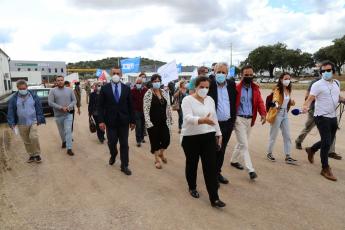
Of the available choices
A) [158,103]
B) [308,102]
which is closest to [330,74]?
[308,102]

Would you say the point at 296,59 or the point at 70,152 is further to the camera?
the point at 296,59

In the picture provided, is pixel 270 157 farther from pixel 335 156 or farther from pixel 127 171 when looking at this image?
pixel 127 171

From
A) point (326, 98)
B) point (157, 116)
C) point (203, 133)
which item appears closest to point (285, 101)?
point (326, 98)

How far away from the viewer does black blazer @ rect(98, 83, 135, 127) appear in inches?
244

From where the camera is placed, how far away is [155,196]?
5.03 meters

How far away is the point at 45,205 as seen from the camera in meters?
4.76

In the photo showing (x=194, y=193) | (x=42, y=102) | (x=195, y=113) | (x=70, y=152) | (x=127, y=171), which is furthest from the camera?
(x=42, y=102)

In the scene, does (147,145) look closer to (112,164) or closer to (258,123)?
(112,164)

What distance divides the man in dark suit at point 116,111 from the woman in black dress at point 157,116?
1.18 ft

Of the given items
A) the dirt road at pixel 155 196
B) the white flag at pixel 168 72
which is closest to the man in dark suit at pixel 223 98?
the dirt road at pixel 155 196

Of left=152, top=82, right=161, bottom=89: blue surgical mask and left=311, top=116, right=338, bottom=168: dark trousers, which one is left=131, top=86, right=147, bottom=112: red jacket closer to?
left=152, top=82, right=161, bottom=89: blue surgical mask

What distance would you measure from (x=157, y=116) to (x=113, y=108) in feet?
2.93

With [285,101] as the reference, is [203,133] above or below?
below

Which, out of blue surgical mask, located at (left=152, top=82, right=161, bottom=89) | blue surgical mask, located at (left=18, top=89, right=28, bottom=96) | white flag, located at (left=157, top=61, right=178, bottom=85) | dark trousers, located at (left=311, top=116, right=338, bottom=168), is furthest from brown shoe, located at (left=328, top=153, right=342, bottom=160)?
blue surgical mask, located at (left=18, top=89, right=28, bottom=96)
